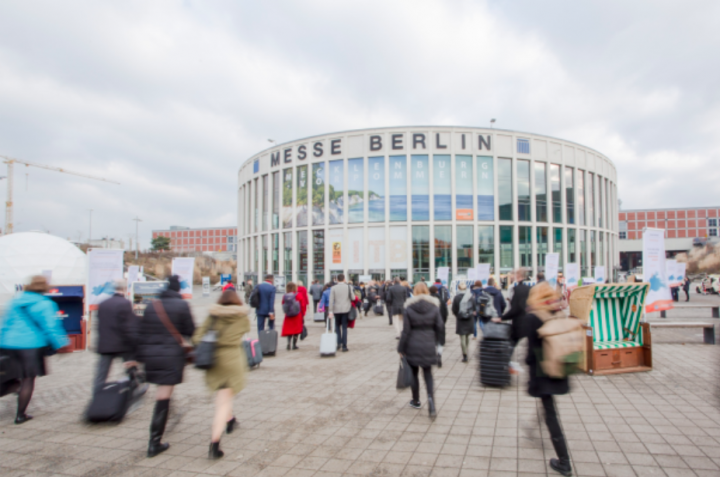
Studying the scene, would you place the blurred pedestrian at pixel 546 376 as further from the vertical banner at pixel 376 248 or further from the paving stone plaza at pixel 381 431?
the vertical banner at pixel 376 248

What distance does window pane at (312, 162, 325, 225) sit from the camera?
40469 millimetres

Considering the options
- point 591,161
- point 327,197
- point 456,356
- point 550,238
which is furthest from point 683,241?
point 456,356

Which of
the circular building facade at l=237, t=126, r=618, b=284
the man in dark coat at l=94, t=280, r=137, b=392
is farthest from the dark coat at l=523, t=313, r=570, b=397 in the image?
the circular building facade at l=237, t=126, r=618, b=284

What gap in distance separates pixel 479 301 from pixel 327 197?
32.1 meters

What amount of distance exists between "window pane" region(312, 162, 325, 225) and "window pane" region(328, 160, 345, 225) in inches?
32.8

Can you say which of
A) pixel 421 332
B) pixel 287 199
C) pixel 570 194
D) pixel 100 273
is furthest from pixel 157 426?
pixel 570 194

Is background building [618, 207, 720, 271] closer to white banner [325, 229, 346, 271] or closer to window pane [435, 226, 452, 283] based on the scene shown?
window pane [435, 226, 452, 283]

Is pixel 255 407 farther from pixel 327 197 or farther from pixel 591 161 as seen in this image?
pixel 591 161

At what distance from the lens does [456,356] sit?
965 cm

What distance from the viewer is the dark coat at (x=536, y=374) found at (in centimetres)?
387

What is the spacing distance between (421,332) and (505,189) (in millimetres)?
36215

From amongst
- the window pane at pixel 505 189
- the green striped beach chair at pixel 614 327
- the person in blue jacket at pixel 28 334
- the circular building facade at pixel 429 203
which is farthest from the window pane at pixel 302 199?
the person in blue jacket at pixel 28 334

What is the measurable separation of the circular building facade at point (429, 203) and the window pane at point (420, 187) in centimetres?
9

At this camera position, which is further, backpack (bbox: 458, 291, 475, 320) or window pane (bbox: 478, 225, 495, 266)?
window pane (bbox: 478, 225, 495, 266)
